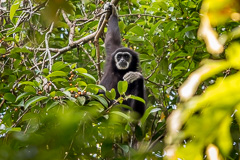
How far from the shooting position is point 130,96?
14.5ft

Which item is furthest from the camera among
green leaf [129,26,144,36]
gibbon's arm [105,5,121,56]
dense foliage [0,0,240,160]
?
gibbon's arm [105,5,121,56]

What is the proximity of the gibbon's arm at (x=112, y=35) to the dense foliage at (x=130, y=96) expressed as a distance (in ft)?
0.63

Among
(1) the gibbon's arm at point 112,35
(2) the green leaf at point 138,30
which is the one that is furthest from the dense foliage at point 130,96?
(1) the gibbon's arm at point 112,35

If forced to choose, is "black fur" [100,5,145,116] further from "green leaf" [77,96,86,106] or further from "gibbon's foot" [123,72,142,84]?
"green leaf" [77,96,86,106]

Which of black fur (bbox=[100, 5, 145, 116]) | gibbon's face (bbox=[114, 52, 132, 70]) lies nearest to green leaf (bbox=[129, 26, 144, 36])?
black fur (bbox=[100, 5, 145, 116])

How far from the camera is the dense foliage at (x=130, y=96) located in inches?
28.5

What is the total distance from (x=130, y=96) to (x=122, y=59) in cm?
358

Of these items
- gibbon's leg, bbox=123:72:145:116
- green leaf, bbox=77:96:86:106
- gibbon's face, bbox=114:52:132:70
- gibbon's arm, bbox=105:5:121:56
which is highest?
gibbon's arm, bbox=105:5:121:56

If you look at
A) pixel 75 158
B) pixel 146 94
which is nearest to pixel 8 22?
pixel 146 94

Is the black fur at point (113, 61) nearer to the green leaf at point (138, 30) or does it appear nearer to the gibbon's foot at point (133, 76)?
the gibbon's foot at point (133, 76)

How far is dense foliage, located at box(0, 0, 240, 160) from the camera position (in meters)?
0.72

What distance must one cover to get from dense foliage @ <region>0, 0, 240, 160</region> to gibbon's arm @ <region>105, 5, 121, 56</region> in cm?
19

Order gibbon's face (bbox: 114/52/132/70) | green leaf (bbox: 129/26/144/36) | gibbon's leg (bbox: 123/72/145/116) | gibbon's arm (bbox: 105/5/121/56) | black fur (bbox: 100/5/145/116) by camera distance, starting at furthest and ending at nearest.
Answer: gibbon's face (bbox: 114/52/132/70)
black fur (bbox: 100/5/145/116)
gibbon's arm (bbox: 105/5/121/56)
gibbon's leg (bbox: 123/72/145/116)
green leaf (bbox: 129/26/144/36)

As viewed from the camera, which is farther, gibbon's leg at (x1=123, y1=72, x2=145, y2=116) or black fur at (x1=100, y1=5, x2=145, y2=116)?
black fur at (x1=100, y1=5, x2=145, y2=116)
